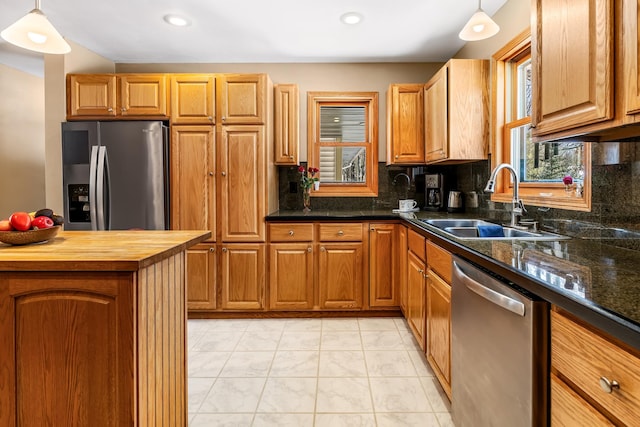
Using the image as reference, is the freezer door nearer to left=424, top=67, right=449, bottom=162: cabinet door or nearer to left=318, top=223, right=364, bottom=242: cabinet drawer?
left=318, top=223, right=364, bottom=242: cabinet drawer

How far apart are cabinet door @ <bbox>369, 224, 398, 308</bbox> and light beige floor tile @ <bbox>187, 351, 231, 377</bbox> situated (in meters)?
1.37

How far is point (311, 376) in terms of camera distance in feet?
7.33

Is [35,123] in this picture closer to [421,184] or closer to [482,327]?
[421,184]

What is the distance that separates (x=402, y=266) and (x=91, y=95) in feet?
10.4

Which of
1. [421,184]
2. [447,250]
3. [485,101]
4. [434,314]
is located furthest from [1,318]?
[421,184]

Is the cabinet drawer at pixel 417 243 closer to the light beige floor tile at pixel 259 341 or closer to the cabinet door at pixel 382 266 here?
the cabinet door at pixel 382 266

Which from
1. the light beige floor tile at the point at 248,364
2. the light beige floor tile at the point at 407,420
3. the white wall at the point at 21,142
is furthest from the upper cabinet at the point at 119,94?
the light beige floor tile at the point at 407,420

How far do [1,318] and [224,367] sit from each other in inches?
56.8

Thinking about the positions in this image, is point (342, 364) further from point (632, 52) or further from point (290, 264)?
point (632, 52)

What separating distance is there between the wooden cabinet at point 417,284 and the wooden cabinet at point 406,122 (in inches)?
39.9

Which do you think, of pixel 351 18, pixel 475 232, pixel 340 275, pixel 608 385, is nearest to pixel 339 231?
pixel 340 275

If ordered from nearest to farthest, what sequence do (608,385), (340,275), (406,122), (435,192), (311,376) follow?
(608,385) < (311,376) < (340,275) < (406,122) < (435,192)

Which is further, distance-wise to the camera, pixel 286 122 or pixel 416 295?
pixel 286 122

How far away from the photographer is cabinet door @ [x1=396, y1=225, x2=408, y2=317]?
115 inches
